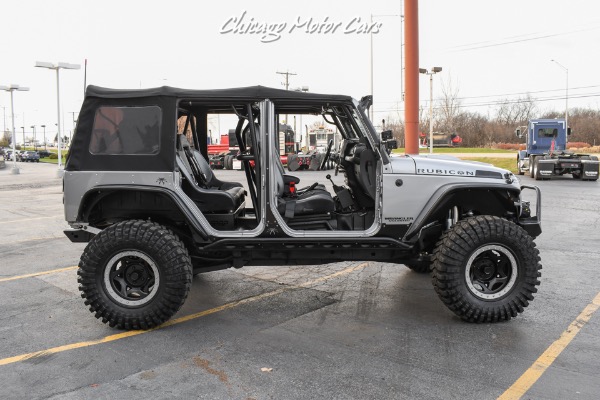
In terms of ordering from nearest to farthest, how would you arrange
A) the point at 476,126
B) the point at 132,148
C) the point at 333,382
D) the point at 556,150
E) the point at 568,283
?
the point at 333,382
the point at 132,148
the point at 568,283
the point at 556,150
the point at 476,126

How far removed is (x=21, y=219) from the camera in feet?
39.5

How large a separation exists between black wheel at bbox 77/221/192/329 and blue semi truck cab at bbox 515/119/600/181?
827 inches

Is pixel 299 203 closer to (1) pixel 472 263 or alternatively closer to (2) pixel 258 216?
(2) pixel 258 216

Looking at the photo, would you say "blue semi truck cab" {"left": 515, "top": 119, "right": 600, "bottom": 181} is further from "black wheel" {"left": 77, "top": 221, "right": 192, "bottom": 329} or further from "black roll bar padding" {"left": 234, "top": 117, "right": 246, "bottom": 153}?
"black wheel" {"left": 77, "top": 221, "right": 192, "bottom": 329}

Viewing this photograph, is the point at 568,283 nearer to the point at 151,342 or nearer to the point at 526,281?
the point at 526,281

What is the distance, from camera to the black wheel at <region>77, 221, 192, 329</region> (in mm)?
4676

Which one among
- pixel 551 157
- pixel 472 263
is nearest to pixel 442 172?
pixel 472 263

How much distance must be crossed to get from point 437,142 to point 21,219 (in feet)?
167

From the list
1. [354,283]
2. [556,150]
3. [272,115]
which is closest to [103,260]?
[272,115]

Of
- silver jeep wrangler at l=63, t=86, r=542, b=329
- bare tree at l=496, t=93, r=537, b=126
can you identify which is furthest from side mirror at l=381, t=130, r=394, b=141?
bare tree at l=496, t=93, r=537, b=126

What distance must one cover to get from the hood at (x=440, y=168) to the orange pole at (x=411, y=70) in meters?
13.9

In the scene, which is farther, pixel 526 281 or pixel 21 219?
pixel 21 219

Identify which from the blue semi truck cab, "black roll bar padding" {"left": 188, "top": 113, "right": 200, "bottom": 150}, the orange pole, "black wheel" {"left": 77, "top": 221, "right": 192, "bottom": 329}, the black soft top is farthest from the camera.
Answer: the blue semi truck cab

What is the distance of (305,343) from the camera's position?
14.4 ft
